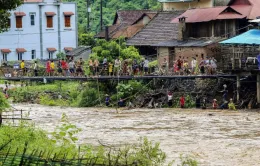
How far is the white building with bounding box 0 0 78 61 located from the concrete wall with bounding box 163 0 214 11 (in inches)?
311

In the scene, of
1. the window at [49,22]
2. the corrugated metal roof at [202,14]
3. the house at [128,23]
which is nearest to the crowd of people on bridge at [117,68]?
the corrugated metal roof at [202,14]

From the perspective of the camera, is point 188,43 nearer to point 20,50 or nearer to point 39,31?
point 20,50

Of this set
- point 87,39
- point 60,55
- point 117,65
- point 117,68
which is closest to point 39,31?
point 60,55

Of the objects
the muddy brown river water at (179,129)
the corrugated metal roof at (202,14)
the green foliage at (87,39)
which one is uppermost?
the corrugated metal roof at (202,14)

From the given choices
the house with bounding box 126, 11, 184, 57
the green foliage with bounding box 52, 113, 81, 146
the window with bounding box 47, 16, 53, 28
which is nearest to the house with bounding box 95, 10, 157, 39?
the house with bounding box 126, 11, 184, 57

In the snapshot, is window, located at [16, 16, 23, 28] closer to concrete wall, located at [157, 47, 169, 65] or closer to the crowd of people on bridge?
concrete wall, located at [157, 47, 169, 65]

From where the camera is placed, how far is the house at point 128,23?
49656 mm

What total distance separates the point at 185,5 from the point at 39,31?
1115 cm

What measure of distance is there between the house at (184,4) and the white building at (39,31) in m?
7.90

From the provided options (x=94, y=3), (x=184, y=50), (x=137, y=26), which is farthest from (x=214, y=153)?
(x=94, y=3)

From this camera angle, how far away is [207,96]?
36.4m

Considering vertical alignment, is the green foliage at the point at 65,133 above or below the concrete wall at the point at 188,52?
below

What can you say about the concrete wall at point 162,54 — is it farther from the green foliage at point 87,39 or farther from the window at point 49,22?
the window at point 49,22

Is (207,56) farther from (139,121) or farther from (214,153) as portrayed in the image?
(214,153)
